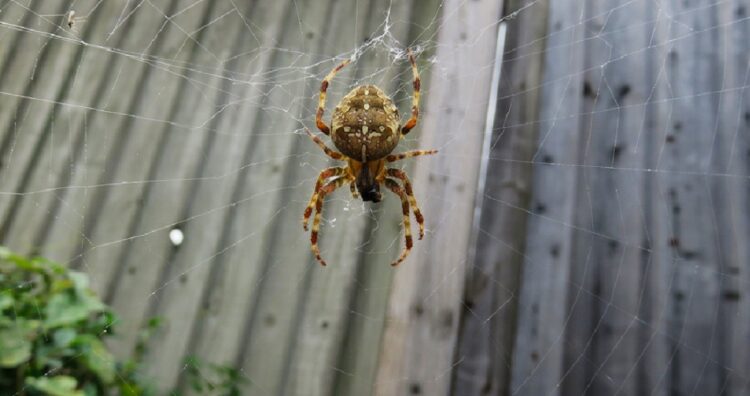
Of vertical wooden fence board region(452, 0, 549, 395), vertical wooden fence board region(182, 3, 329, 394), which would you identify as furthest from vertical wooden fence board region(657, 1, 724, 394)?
vertical wooden fence board region(182, 3, 329, 394)

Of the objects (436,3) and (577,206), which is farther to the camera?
(436,3)

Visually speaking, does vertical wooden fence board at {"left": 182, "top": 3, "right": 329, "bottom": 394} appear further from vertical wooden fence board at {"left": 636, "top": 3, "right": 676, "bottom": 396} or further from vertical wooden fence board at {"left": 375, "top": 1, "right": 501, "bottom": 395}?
vertical wooden fence board at {"left": 636, "top": 3, "right": 676, "bottom": 396}

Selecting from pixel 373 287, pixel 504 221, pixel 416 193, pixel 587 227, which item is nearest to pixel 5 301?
pixel 373 287

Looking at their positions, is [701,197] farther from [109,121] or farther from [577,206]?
[109,121]

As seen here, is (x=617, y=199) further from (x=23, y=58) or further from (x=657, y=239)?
(x=23, y=58)

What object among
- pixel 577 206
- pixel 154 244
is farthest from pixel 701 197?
pixel 154 244

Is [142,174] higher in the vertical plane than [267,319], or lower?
higher
